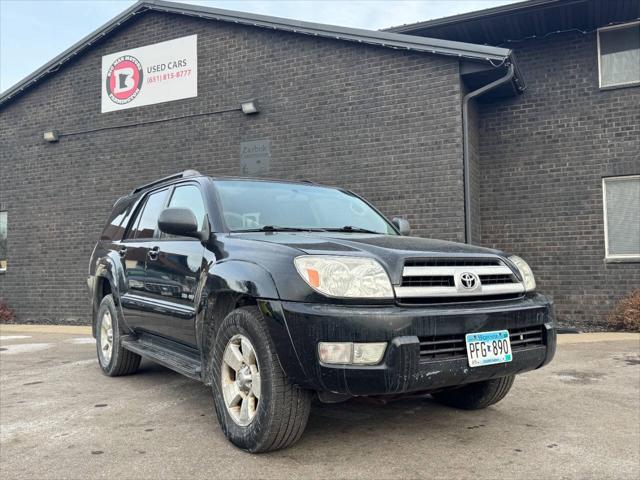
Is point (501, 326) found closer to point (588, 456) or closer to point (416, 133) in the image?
point (588, 456)

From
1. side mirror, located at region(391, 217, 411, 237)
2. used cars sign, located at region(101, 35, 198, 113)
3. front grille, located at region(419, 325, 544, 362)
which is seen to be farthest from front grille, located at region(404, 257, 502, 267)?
used cars sign, located at region(101, 35, 198, 113)

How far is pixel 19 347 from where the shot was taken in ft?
26.3

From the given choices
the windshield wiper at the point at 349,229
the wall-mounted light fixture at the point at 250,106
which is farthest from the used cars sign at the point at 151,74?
the windshield wiper at the point at 349,229

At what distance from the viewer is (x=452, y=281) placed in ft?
10.4

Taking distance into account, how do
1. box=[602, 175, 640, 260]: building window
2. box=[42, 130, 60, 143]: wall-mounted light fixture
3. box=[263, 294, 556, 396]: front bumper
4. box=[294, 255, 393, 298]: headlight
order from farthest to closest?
box=[42, 130, 60, 143]: wall-mounted light fixture
box=[602, 175, 640, 260]: building window
box=[294, 255, 393, 298]: headlight
box=[263, 294, 556, 396]: front bumper

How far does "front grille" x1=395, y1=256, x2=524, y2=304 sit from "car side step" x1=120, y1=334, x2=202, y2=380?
154 cm

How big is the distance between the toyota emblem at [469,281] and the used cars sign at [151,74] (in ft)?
29.4

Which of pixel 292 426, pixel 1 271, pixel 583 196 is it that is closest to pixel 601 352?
pixel 583 196

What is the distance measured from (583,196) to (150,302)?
25.3 ft

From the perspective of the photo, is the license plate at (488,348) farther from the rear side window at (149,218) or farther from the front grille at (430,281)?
the rear side window at (149,218)

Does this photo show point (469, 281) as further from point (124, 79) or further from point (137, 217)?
point (124, 79)

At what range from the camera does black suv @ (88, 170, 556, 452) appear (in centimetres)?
284

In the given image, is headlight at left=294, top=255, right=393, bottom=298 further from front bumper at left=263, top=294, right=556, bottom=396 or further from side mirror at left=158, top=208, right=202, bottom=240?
side mirror at left=158, top=208, right=202, bottom=240

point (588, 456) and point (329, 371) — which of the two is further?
point (588, 456)
